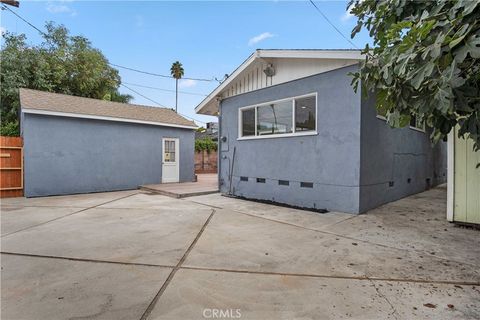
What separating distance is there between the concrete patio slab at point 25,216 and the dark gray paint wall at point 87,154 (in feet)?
7.37

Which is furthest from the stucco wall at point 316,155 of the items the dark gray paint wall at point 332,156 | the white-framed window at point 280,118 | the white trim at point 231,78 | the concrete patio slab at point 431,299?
the concrete patio slab at point 431,299

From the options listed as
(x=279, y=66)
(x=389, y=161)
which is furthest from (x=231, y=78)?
(x=389, y=161)

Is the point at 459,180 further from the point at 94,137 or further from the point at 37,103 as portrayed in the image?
the point at 37,103

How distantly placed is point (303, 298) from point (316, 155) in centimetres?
446

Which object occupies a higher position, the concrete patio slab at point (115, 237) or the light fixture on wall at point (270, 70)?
the light fixture on wall at point (270, 70)

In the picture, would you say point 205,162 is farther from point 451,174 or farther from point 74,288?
point 74,288

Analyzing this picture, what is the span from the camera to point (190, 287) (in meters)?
2.50

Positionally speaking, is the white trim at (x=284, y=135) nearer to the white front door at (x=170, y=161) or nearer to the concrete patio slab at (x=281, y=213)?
the concrete patio slab at (x=281, y=213)

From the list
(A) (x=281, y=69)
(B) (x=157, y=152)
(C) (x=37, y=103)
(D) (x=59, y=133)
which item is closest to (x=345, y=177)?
(A) (x=281, y=69)

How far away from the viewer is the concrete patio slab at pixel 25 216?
4.85m

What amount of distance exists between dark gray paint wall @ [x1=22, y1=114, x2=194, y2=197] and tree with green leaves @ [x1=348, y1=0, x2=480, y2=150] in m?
9.92

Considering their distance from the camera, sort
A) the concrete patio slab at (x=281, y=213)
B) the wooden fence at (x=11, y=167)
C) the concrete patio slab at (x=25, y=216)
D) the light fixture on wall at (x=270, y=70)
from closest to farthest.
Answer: the concrete patio slab at (x=25, y=216) → the concrete patio slab at (x=281, y=213) → the light fixture on wall at (x=270, y=70) → the wooden fence at (x=11, y=167)

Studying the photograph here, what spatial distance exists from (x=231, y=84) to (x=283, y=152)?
3.05 metres

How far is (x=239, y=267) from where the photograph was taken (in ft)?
9.75
